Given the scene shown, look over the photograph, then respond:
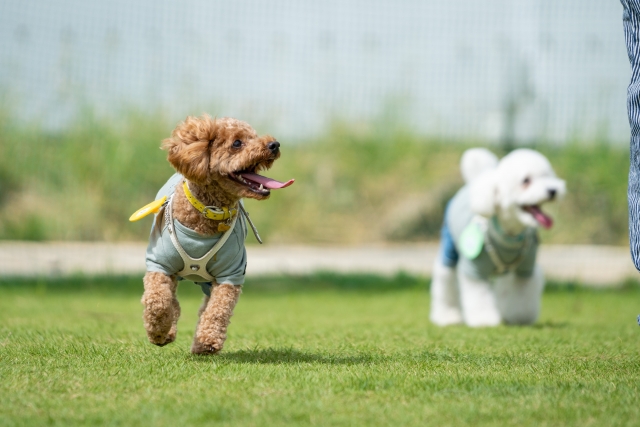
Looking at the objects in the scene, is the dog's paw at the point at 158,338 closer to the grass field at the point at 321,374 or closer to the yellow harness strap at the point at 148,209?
the grass field at the point at 321,374

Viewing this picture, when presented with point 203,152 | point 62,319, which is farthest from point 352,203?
point 203,152

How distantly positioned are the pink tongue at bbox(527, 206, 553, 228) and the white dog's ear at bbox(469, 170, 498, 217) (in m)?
0.23

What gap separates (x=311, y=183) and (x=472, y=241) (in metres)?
5.39

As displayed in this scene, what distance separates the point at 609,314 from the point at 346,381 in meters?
4.26

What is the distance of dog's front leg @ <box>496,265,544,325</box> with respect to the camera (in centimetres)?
573

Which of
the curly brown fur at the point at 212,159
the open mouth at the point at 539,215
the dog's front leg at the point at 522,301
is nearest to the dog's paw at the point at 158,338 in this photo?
the curly brown fur at the point at 212,159

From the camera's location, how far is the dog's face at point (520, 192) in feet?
17.6

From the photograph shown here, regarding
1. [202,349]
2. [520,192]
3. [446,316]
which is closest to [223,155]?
[202,349]

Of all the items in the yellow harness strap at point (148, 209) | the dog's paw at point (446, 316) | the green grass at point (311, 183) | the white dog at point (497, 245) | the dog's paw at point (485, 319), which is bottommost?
the green grass at point (311, 183)

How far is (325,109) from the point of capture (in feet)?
34.5

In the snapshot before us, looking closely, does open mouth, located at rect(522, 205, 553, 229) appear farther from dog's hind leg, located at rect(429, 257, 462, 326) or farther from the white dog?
dog's hind leg, located at rect(429, 257, 462, 326)

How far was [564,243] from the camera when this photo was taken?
9.99 metres

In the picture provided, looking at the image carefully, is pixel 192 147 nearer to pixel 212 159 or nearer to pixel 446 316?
pixel 212 159

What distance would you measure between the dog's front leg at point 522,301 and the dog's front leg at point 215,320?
8.99 ft
